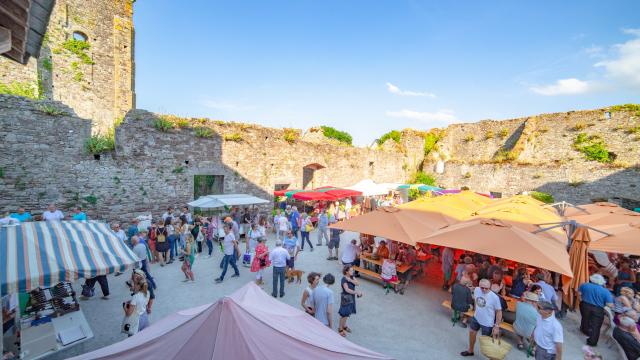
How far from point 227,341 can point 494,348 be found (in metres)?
4.14

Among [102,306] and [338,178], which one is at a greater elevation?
[338,178]

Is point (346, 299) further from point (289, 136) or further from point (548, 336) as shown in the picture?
point (289, 136)

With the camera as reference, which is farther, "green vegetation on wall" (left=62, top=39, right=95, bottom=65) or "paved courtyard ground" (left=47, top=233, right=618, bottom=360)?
"green vegetation on wall" (left=62, top=39, right=95, bottom=65)

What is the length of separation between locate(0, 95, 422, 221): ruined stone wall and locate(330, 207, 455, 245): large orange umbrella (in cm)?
701

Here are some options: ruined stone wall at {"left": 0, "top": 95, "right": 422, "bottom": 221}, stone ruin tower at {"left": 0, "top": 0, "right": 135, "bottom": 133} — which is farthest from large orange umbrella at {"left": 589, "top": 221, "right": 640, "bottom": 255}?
stone ruin tower at {"left": 0, "top": 0, "right": 135, "bottom": 133}

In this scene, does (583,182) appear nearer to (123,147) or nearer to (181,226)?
(181,226)

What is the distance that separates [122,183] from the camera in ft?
34.2

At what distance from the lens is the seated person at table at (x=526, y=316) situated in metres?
5.04

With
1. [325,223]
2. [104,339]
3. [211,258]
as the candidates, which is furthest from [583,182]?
[104,339]

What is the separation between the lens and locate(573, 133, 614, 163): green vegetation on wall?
20.1 meters

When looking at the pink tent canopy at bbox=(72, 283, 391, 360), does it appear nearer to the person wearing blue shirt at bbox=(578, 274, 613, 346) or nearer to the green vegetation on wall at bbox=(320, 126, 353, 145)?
the person wearing blue shirt at bbox=(578, 274, 613, 346)

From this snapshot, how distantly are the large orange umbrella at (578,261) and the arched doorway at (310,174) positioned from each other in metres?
11.9

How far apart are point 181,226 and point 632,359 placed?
34.7 ft

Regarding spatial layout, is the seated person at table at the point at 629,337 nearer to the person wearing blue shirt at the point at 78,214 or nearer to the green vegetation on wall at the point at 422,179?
the person wearing blue shirt at the point at 78,214
